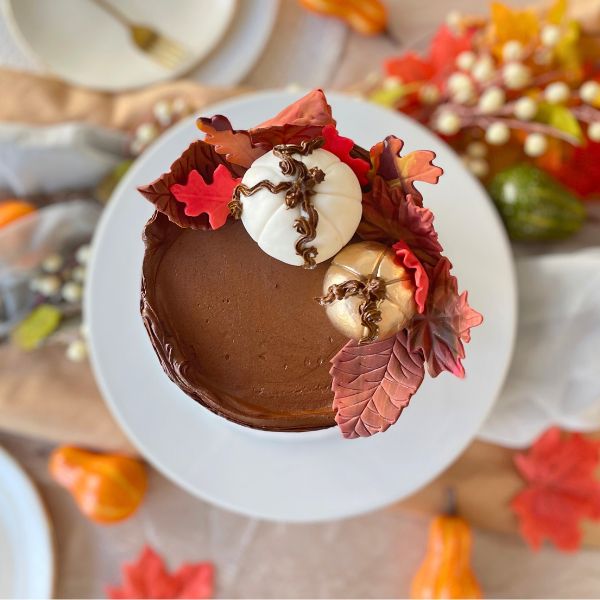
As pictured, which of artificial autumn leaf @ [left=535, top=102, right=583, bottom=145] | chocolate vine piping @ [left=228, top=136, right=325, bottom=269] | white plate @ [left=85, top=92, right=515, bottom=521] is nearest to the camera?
chocolate vine piping @ [left=228, top=136, right=325, bottom=269]

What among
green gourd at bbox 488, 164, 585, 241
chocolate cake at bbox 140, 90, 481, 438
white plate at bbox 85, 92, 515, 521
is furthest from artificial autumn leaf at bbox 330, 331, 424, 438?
green gourd at bbox 488, 164, 585, 241

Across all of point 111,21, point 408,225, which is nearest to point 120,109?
point 111,21

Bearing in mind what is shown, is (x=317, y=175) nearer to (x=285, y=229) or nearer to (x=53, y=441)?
(x=285, y=229)

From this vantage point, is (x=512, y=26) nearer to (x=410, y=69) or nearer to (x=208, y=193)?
(x=410, y=69)

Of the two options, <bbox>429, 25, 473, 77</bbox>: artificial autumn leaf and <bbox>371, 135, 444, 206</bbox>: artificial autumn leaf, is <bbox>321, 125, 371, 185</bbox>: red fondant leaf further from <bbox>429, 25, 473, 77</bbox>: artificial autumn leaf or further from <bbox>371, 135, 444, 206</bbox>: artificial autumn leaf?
<bbox>429, 25, 473, 77</bbox>: artificial autumn leaf

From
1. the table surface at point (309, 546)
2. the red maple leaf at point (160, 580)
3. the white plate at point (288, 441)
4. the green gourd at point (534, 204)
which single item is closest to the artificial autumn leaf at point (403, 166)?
the white plate at point (288, 441)

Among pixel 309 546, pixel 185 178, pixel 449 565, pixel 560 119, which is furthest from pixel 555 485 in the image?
pixel 185 178

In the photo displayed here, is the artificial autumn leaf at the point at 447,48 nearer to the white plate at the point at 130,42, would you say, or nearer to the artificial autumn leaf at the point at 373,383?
the white plate at the point at 130,42
